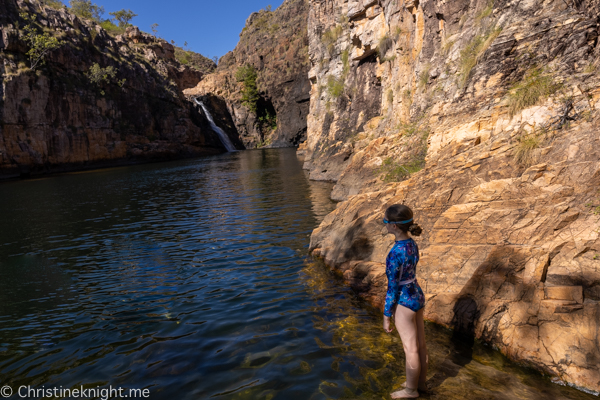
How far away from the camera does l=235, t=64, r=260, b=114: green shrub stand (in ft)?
246

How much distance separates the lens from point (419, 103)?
16.2 metres

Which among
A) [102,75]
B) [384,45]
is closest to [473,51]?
[384,45]

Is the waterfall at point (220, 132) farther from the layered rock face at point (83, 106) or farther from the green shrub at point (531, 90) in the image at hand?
the green shrub at point (531, 90)

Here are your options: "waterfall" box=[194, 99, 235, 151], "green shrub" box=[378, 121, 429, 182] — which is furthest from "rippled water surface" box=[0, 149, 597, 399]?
"waterfall" box=[194, 99, 235, 151]

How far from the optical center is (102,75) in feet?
176

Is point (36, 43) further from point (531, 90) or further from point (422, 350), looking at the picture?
point (422, 350)

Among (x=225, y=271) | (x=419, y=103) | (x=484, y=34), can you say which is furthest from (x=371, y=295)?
(x=419, y=103)

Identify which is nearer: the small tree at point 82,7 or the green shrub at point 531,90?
the green shrub at point 531,90

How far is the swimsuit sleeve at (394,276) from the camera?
13.0ft

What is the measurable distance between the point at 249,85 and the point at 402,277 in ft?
249

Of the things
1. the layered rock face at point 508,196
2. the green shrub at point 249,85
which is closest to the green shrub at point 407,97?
the layered rock face at point 508,196

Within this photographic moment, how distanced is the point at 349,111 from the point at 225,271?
20.1 m

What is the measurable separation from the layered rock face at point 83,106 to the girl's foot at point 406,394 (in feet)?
Answer: 155

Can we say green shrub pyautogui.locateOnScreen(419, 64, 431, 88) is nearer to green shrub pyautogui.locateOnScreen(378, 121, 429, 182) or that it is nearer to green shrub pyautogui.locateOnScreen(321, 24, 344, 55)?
green shrub pyautogui.locateOnScreen(378, 121, 429, 182)
